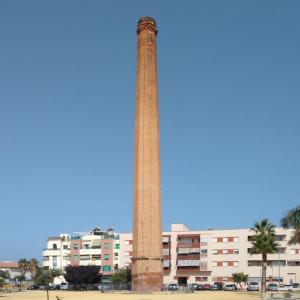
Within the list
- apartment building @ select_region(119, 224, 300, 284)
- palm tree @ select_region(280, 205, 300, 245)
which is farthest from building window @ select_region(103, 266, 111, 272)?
palm tree @ select_region(280, 205, 300, 245)

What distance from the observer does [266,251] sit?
245ft

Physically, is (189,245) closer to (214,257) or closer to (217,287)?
(214,257)

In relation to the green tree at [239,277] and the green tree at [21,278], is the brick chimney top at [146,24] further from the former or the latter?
the green tree at [21,278]

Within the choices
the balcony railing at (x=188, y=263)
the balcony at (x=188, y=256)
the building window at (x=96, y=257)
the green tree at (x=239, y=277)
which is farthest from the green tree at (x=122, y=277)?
the building window at (x=96, y=257)

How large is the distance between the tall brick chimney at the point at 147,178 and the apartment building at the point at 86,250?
191 ft

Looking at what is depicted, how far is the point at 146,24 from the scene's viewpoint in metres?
78.8

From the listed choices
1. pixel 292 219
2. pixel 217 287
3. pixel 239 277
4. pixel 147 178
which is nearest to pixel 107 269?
pixel 239 277

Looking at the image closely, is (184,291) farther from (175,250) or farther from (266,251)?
(175,250)

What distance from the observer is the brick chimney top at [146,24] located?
258 ft

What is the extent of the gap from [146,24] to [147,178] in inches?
848

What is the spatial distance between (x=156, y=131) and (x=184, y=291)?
2122cm

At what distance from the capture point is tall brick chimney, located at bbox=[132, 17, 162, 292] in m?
70.9

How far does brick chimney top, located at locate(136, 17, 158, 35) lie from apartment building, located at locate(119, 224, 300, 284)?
5165 cm

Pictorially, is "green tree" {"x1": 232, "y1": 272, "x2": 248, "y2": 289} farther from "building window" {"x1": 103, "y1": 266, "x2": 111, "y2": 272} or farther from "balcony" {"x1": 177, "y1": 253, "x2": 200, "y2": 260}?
"building window" {"x1": 103, "y1": 266, "x2": 111, "y2": 272}
